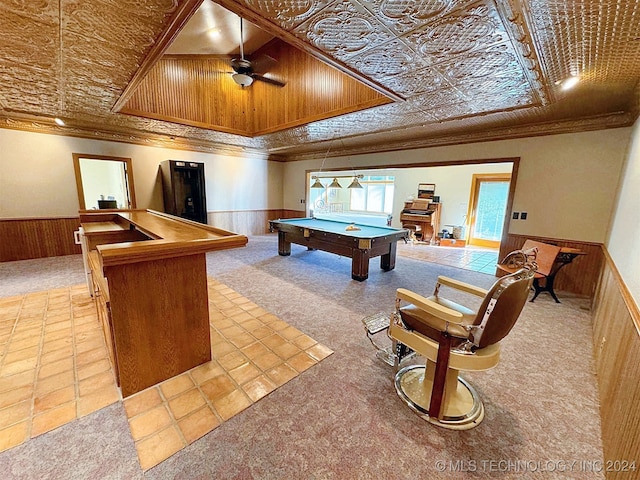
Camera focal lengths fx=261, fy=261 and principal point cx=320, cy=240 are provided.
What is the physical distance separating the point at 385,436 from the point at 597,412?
4.71ft

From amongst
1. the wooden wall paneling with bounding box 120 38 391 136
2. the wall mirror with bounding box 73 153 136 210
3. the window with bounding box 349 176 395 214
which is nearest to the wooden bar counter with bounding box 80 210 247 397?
the wooden wall paneling with bounding box 120 38 391 136

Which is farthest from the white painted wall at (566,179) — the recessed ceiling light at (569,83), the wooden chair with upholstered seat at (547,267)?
the recessed ceiling light at (569,83)

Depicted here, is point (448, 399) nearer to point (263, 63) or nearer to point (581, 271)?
point (581, 271)

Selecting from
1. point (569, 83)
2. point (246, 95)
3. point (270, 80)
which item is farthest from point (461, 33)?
point (246, 95)

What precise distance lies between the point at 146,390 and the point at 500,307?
224cm

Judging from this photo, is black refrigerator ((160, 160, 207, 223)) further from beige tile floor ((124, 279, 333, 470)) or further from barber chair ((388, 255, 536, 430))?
barber chair ((388, 255, 536, 430))

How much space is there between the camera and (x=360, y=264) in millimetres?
3992

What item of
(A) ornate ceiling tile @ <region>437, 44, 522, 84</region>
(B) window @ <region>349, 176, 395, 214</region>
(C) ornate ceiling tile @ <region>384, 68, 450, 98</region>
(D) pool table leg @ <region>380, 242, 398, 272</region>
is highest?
(C) ornate ceiling tile @ <region>384, 68, 450, 98</region>

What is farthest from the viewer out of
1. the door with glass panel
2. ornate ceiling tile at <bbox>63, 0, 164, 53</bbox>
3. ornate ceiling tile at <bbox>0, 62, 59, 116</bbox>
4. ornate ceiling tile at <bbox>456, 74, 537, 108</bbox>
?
the door with glass panel

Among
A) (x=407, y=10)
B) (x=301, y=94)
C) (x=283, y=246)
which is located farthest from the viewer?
(x=283, y=246)

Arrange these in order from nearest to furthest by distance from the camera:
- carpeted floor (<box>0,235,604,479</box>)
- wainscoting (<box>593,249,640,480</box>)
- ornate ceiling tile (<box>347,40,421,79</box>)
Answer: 1. wainscoting (<box>593,249,640,480</box>)
2. carpeted floor (<box>0,235,604,479</box>)
3. ornate ceiling tile (<box>347,40,421,79</box>)

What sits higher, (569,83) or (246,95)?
(246,95)

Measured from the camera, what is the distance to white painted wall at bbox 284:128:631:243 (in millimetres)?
3459

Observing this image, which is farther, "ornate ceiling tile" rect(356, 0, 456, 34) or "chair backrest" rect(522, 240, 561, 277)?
"chair backrest" rect(522, 240, 561, 277)
